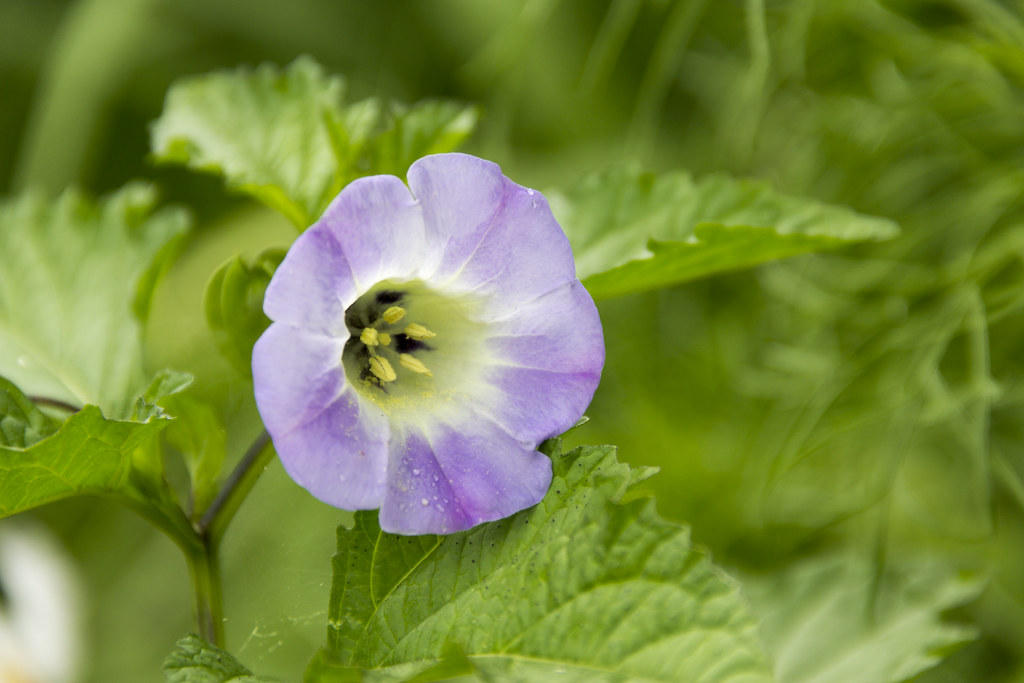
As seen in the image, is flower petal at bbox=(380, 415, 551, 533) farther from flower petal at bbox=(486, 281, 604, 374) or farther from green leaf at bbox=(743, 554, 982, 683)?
green leaf at bbox=(743, 554, 982, 683)

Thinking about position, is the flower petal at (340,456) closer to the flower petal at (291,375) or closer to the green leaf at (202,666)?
the flower petal at (291,375)

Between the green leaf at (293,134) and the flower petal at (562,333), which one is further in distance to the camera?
the green leaf at (293,134)

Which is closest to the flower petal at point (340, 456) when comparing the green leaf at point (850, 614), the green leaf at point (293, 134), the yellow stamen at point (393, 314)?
the yellow stamen at point (393, 314)

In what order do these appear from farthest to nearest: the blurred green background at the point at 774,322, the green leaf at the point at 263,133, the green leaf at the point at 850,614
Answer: the blurred green background at the point at 774,322 < the green leaf at the point at 850,614 < the green leaf at the point at 263,133

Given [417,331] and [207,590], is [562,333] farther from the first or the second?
[207,590]

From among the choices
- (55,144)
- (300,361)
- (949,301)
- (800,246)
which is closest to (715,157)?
(949,301)

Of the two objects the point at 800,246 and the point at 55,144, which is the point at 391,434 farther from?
the point at 55,144
